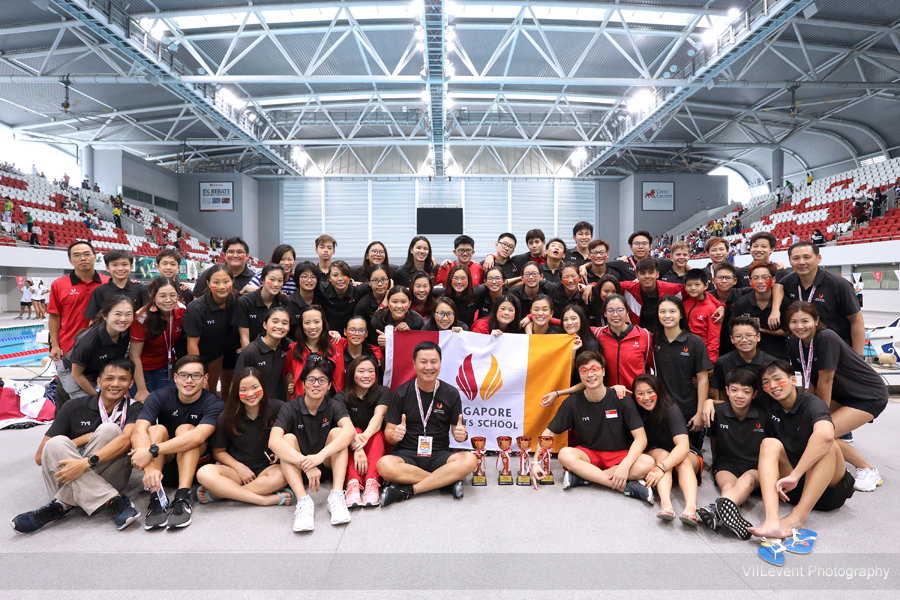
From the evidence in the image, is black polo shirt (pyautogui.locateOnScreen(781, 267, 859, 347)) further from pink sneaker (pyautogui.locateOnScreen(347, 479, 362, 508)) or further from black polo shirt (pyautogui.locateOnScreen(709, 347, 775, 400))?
pink sneaker (pyautogui.locateOnScreen(347, 479, 362, 508))

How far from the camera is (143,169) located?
28422mm

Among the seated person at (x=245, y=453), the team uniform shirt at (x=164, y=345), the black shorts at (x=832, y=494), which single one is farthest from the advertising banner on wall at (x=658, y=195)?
the seated person at (x=245, y=453)

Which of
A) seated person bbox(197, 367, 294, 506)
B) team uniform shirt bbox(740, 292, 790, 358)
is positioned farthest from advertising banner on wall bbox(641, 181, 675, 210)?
seated person bbox(197, 367, 294, 506)

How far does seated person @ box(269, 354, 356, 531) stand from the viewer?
3.58 metres

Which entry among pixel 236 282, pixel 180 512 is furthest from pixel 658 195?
pixel 180 512

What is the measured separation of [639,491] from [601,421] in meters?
0.60

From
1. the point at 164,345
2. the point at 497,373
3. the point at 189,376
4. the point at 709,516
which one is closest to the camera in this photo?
the point at 709,516

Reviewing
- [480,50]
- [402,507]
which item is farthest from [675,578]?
[480,50]

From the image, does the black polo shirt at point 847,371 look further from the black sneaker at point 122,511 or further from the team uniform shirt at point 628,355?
the black sneaker at point 122,511

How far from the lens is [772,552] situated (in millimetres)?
2930

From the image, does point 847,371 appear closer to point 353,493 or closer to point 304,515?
point 353,493

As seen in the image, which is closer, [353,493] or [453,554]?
[453,554]

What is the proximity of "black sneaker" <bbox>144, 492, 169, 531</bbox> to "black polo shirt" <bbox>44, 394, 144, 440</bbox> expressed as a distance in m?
0.75

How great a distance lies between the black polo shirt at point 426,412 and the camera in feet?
13.5
